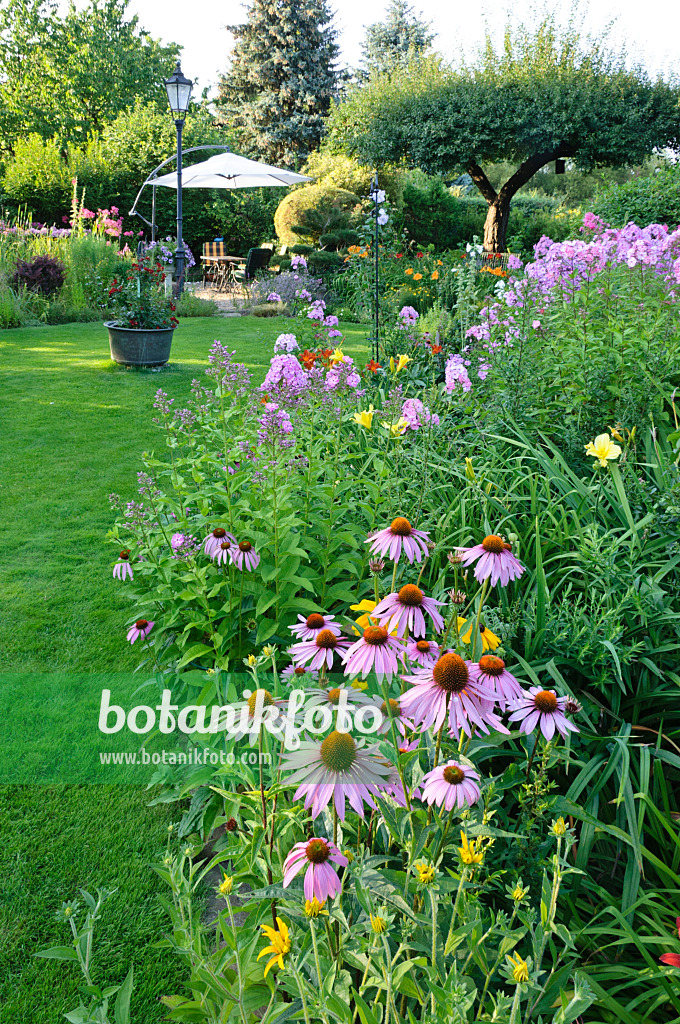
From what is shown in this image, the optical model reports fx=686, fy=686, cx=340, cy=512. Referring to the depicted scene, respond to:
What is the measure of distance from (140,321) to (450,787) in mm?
7037

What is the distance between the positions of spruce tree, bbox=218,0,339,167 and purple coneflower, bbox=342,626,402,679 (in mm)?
31298

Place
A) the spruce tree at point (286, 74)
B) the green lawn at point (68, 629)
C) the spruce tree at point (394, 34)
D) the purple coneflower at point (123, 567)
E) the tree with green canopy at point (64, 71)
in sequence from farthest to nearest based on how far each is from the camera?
the spruce tree at point (394, 34) < the spruce tree at point (286, 74) < the tree with green canopy at point (64, 71) < the purple coneflower at point (123, 567) < the green lawn at point (68, 629)

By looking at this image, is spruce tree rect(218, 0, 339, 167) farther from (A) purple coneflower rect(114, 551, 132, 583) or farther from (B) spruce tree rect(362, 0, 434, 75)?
(A) purple coneflower rect(114, 551, 132, 583)

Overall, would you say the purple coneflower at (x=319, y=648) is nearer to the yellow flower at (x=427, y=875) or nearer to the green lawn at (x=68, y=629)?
the yellow flower at (x=427, y=875)

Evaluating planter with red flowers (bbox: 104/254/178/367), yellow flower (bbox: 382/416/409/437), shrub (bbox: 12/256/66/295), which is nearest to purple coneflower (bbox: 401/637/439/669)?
yellow flower (bbox: 382/416/409/437)

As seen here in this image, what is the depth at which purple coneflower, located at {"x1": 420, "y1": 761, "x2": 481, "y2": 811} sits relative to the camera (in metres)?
1.05

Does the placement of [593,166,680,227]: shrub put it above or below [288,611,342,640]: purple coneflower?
above

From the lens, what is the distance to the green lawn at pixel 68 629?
1.72 metres

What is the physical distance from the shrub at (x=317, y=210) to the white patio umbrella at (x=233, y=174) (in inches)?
43.6

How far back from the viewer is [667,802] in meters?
1.75

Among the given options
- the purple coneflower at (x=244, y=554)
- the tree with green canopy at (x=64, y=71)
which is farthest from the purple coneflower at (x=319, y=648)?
the tree with green canopy at (x=64, y=71)

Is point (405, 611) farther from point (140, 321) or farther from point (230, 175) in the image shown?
point (230, 175)

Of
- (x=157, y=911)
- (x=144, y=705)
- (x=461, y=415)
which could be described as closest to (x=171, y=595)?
(x=144, y=705)

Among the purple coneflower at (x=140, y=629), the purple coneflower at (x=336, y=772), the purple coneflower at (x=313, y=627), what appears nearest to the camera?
the purple coneflower at (x=336, y=772)
